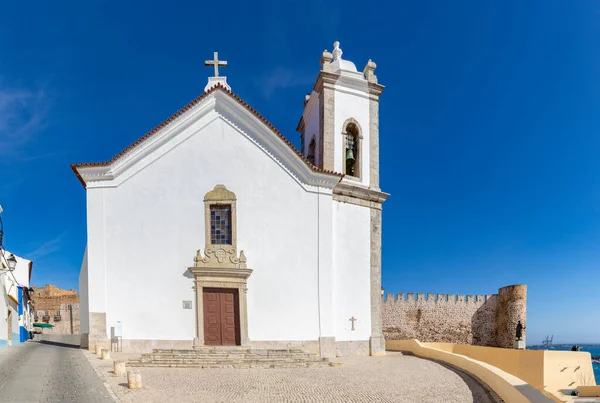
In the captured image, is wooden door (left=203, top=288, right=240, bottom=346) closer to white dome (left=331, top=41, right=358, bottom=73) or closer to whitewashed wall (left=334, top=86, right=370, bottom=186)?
whitewashed wall (left=334, top=86, right=370, bottom=186)

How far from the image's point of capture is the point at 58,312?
3378cm

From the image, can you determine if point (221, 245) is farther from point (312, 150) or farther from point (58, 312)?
point (58, 312)

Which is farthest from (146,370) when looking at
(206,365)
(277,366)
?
(277,366)

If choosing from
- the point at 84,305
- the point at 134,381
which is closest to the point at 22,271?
the point at 84,305

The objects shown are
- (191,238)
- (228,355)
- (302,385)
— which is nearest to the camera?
(302,385)

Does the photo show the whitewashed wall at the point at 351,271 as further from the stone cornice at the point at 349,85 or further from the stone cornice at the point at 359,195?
the stone cornice at the point at 349,85

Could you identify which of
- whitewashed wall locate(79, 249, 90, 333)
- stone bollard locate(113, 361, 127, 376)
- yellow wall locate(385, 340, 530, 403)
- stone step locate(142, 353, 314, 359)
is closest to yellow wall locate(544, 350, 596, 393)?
yellow wall locate(385, 340, 530, 403)

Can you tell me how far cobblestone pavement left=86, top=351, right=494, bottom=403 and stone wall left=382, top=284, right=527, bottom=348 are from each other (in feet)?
58.7

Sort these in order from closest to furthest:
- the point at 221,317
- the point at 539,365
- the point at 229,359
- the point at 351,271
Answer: the point at 229,359, the point at 221,317, the point at 351,271, the point at 539,365

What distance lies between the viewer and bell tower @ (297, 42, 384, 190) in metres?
16.3

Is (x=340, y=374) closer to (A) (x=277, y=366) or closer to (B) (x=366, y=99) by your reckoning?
(A) (x=277, y=366)

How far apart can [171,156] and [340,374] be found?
353 inches

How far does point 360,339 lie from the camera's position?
1514 cm

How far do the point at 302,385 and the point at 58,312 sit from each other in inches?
1256
